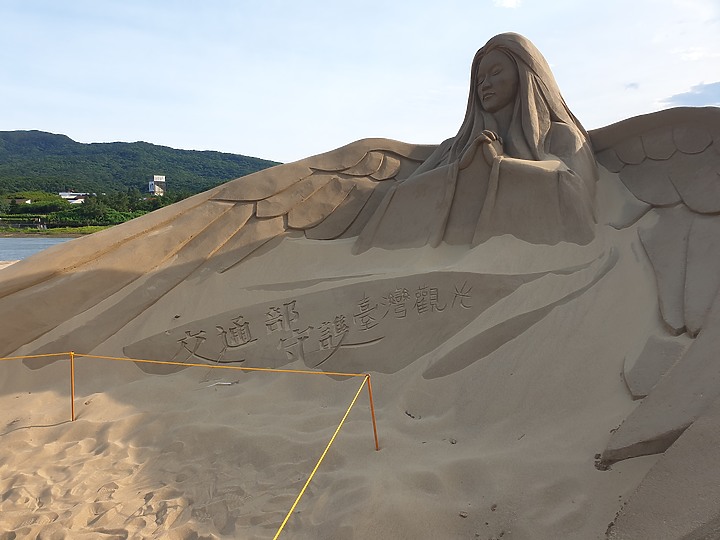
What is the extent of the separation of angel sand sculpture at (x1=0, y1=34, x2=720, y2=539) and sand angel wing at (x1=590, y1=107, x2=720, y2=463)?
0.01 metres

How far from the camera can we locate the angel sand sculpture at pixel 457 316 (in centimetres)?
209

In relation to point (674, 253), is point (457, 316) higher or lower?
lower

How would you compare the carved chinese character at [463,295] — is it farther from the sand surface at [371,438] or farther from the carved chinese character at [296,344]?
the carved chinese character at [296,344]

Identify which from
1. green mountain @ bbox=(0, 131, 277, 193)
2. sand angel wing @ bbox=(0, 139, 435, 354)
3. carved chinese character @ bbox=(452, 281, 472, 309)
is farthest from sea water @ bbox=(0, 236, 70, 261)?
green mountain @ bbox=(0, 131, 277, 193)

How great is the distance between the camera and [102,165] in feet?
284

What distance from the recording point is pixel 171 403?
354 centimetres

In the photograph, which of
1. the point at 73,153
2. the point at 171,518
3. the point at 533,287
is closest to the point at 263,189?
the point at 533,287

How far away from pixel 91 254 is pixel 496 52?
152 inches

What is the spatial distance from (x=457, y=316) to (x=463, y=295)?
162mm

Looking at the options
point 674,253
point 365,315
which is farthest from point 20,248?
point 674,253

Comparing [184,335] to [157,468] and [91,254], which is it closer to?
[91,254]

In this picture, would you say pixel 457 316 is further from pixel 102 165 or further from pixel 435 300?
pixel 102 165

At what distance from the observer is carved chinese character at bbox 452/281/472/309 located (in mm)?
3619

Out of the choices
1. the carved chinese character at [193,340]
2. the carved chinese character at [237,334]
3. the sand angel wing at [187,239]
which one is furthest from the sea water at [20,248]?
the carved chinese character at [237,334]
